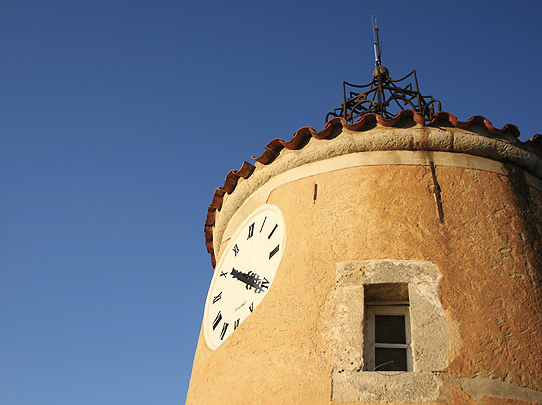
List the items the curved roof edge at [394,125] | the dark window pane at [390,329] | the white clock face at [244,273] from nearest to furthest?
the dark window pane at [390,329], the white clock face at [244,273], the curved roof edge at [394,125]

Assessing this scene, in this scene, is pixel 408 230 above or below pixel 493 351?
above

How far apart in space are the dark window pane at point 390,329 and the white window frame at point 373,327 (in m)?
0.03

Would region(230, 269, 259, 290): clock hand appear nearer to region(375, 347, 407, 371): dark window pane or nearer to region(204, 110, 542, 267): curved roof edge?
region(204, 110, 542, 267): curved roof edge

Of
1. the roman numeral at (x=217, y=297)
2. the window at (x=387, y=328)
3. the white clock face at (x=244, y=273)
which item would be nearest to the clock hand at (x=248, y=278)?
the white clock face at (x=244, y=273)

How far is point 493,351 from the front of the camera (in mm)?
4574

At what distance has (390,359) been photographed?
15.8ft

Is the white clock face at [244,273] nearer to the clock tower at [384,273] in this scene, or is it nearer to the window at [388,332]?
the clock tower at [384,273]

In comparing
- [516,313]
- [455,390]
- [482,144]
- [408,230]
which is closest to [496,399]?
[455,390]

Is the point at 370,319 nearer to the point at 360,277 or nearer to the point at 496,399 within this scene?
the point at 360,277

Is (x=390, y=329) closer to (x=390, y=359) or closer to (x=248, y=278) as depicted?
(x=390, y=359)

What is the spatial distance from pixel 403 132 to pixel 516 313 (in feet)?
6.32

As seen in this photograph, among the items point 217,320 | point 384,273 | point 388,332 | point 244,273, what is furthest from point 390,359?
point 217,320

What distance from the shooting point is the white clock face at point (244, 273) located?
18.9 feet

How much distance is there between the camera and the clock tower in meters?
4.57
